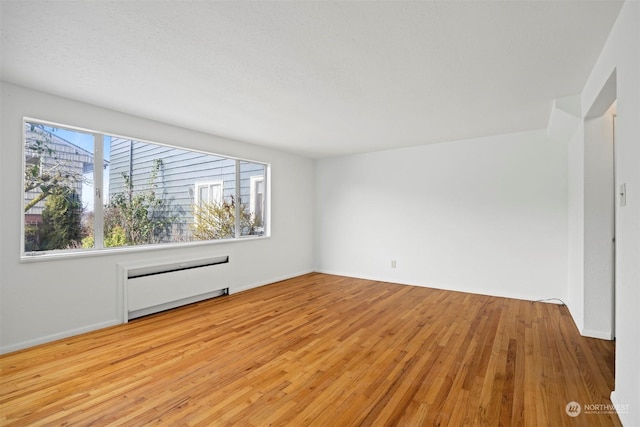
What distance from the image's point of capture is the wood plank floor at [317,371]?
5.96 feet

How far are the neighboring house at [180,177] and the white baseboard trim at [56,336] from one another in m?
1.23

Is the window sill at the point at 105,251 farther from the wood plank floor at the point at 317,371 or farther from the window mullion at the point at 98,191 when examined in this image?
the wood plank floor at the point at 317,371

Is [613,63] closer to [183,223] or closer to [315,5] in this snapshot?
[315,5]

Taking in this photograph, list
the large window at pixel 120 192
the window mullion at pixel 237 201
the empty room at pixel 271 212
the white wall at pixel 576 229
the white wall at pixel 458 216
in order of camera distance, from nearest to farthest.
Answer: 1. the empty room at pixel 271 212
2. the large window at pixel 120 192
3. the white wall at pixel 576 229
4. the white wall at pixel 458 216
5. the window mullion at pixel 237 201

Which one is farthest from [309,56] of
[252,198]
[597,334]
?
[597,334]

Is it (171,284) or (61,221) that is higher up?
(61,221)

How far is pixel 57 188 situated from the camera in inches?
119

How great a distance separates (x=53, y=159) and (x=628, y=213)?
188 inches

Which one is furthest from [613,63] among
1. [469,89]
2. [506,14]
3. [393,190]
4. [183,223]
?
[183,223]

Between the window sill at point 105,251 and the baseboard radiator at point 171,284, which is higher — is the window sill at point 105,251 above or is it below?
above

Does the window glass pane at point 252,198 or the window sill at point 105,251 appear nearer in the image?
the window sill at point 105,251

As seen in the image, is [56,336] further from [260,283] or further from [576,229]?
[576,229]

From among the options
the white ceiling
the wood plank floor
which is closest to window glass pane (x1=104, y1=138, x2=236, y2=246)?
the white ceiling

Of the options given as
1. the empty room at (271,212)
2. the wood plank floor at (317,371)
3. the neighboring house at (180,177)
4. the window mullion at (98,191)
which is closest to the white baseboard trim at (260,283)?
the empty room at (271,212)
